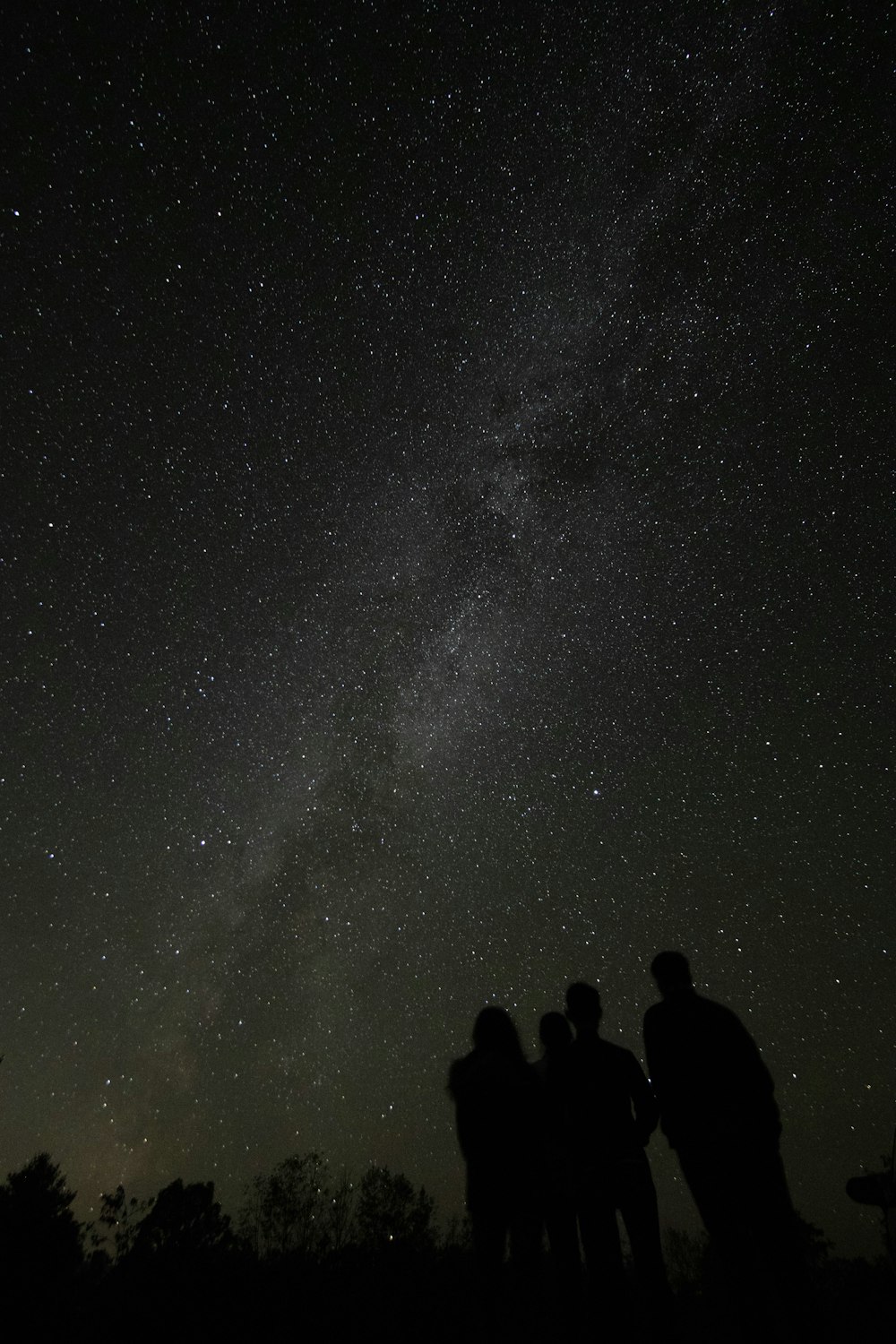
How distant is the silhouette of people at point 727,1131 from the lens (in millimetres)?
2133

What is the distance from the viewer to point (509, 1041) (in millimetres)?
3090

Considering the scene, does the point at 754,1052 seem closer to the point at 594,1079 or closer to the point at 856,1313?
the point at 594,1079

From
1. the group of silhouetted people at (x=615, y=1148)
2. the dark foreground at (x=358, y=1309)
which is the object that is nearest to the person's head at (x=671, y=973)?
the group of silhouetted people at (x=615, y=1148)

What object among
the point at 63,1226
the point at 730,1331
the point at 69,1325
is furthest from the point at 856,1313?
the point at 63,1226

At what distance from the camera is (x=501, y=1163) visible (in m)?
2.69

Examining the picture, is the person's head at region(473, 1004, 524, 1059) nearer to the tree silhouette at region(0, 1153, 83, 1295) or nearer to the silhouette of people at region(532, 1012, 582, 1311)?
the silhouette of people at region(532, 1012, 582, 1311)

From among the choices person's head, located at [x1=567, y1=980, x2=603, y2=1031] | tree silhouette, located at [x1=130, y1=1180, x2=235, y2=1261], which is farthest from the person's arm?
tree silhouette, located at [x1=130, y1=1180, x2=235, y2=1261]

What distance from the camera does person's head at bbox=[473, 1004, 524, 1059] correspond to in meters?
3.05

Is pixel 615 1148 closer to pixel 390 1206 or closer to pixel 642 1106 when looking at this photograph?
pixel 642 1106

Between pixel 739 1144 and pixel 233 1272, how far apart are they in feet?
24.1

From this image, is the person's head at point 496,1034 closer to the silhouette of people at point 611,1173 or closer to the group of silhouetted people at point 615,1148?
the group of silhouetted people at point 615,1148

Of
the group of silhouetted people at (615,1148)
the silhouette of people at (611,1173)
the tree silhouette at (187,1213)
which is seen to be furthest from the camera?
the tree silhouette at (187,1213)

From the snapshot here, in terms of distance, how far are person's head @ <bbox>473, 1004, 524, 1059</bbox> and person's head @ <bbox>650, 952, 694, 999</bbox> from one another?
85cm

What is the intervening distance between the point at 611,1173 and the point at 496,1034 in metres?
0.73
